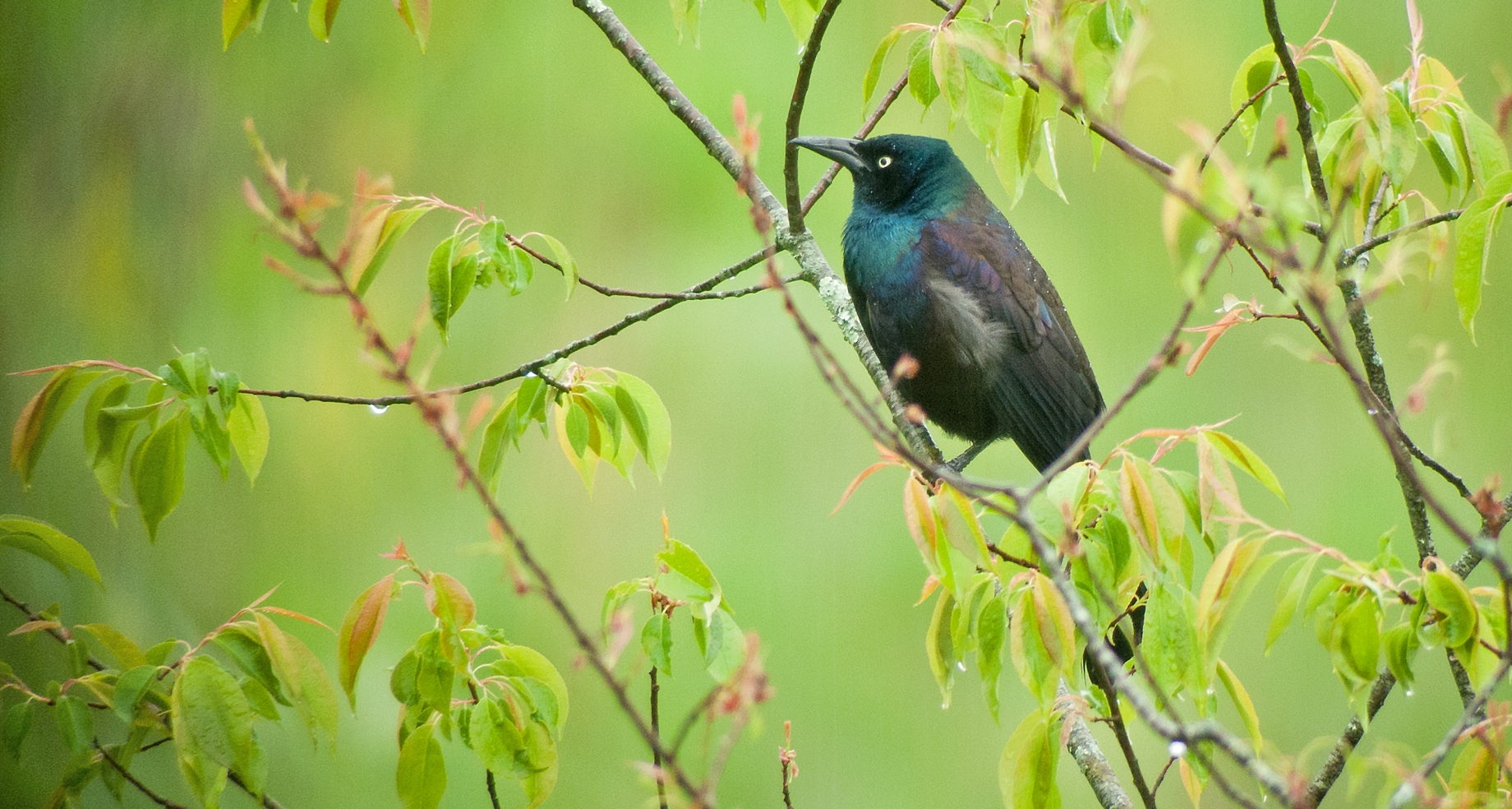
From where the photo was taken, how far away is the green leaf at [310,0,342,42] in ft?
3.35

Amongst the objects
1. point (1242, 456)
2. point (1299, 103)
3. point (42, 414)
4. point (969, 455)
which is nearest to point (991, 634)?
point (1242, 456)

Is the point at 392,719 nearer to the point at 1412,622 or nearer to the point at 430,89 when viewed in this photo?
the point at 430,89

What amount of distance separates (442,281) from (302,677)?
14.4 inches

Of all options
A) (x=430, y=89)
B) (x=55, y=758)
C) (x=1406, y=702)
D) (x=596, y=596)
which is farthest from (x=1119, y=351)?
(x=55, y=758)

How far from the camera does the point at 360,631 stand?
2.94ft

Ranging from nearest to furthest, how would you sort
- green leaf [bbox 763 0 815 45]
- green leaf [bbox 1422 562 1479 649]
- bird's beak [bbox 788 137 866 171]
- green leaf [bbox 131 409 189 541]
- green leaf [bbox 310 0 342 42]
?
1. green leaf [bbox 1422 562 1479 649]
2. green leaf [bbox 131 409 189 541]
3. green leaf [bbox 310 0 342 42]
4. green leaf [bbox 763 0 815 45]
5. bird's beak [bbox 788 137 866 171]

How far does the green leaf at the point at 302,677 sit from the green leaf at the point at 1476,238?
0.97 metres

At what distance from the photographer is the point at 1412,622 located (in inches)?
29.1

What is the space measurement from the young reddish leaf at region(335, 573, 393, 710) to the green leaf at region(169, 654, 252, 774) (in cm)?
8

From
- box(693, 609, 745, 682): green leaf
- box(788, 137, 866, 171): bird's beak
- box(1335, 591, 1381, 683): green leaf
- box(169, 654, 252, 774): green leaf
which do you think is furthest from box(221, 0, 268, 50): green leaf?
box(1335, 591, 1381, 683): green leaf

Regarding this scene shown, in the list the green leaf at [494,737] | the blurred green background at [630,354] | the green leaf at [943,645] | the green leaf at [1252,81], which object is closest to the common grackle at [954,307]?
the blurred green background at [630,354]

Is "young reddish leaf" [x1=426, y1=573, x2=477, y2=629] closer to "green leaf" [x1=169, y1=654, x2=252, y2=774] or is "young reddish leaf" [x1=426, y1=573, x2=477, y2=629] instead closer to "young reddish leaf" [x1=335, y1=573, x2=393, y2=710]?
"young reddish leaf" [x1=335, y1=573, x2=393, y2=710]

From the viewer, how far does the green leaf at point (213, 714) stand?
840 mm

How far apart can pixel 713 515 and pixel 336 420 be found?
0.85m
